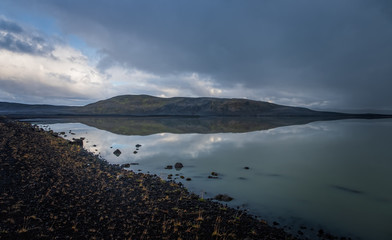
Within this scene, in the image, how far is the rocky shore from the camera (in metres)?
7.88

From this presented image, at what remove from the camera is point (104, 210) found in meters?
9.46

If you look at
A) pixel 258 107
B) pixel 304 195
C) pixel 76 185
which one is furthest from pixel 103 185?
pixel 258 107

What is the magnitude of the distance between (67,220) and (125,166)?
10.6 metres

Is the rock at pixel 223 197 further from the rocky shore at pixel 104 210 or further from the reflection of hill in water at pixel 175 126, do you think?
the reflection of hill in water at pixel 175 126

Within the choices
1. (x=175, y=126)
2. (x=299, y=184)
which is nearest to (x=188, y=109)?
(x=175, y=126)

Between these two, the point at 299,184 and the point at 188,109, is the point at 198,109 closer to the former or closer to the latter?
the point at 188,109

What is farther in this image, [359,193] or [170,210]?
[359,193]

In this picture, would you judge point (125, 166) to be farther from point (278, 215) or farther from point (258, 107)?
point (258, 107)

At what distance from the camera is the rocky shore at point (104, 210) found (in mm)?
7879

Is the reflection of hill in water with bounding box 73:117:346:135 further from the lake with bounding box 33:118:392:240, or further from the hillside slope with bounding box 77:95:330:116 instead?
the hillside slope with bounding box 77:95:330:116

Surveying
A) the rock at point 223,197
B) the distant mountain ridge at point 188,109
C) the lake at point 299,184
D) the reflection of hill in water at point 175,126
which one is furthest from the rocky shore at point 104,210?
the distant mountain ridge at point 188,109

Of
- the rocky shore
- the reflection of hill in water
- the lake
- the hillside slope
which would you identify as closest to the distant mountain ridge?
the hillside slope

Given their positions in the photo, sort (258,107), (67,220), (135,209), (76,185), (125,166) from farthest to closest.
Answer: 1. (258,107)
2. (125,166)
3. (76,185)
4. (135,209)
5. (67,220)

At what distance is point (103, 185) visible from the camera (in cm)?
1236
